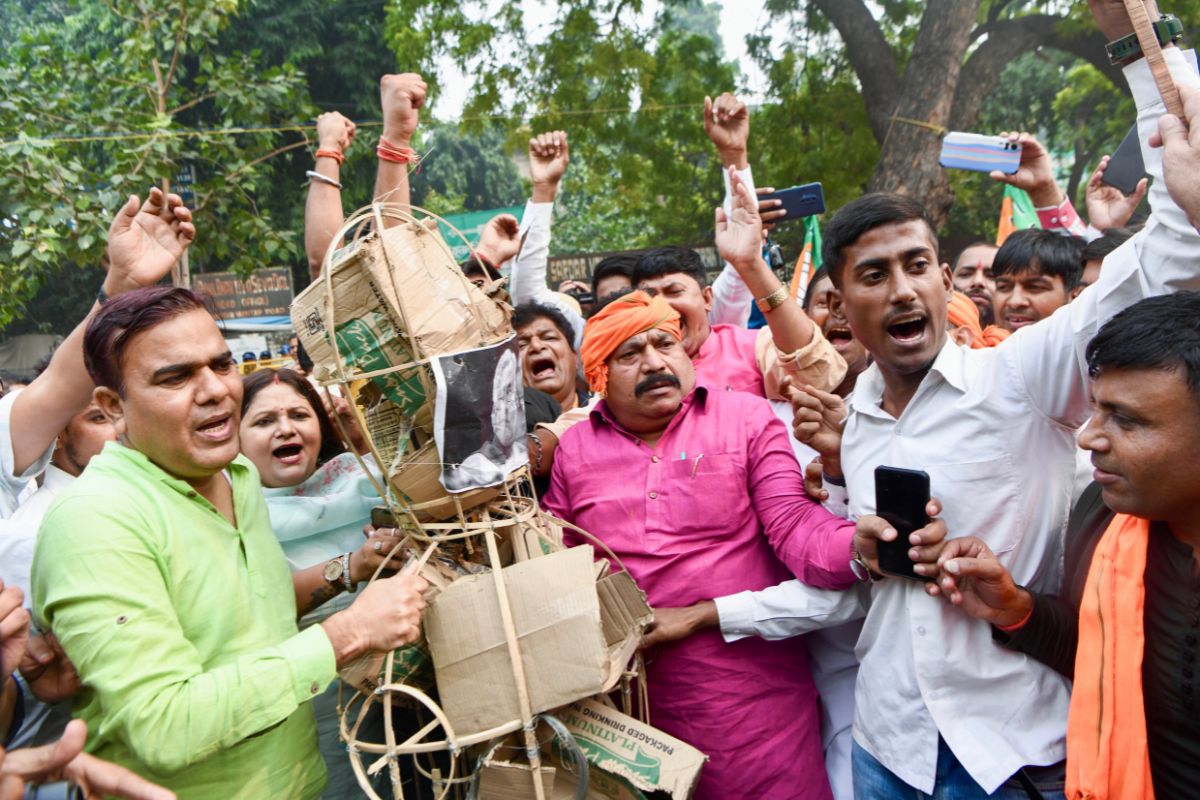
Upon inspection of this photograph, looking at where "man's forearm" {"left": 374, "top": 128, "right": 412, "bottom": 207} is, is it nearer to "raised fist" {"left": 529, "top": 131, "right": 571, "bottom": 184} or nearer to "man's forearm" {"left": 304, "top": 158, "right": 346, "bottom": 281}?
"man's forearm" {"left": 304, "top": 158, "right": 346, "bottom": 281}

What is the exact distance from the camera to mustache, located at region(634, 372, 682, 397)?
8.05 feet

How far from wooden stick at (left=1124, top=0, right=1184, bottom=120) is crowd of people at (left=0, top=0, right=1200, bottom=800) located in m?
0.04

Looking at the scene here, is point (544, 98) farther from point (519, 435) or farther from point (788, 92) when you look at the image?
point (519, 435)

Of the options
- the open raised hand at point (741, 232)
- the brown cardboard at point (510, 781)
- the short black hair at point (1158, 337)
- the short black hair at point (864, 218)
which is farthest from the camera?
the open raised hand at point (741, 232)

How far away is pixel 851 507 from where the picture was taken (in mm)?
2180

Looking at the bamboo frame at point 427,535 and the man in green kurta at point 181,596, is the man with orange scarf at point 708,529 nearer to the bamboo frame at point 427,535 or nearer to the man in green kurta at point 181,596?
the bamboo frame at point 427,535

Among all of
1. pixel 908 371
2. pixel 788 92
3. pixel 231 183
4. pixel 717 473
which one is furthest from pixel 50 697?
pixel 788 92

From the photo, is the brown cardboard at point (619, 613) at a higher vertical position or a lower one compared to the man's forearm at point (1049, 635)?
higher

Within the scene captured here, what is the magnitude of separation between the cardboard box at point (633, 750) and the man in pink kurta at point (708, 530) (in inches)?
16.7

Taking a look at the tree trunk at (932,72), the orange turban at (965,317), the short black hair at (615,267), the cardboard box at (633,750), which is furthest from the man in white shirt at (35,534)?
the tree trunk at (932,72)

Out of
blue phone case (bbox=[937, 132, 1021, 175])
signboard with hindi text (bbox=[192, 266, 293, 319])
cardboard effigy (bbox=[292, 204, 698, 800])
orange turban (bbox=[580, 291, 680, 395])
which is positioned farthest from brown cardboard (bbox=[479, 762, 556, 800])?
signboard with hindi text (bbox=[192, 266, 293, 319])

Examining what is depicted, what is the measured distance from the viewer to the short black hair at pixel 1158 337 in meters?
1.50

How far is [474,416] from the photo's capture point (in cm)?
172

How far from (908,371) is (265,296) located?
591 inches
